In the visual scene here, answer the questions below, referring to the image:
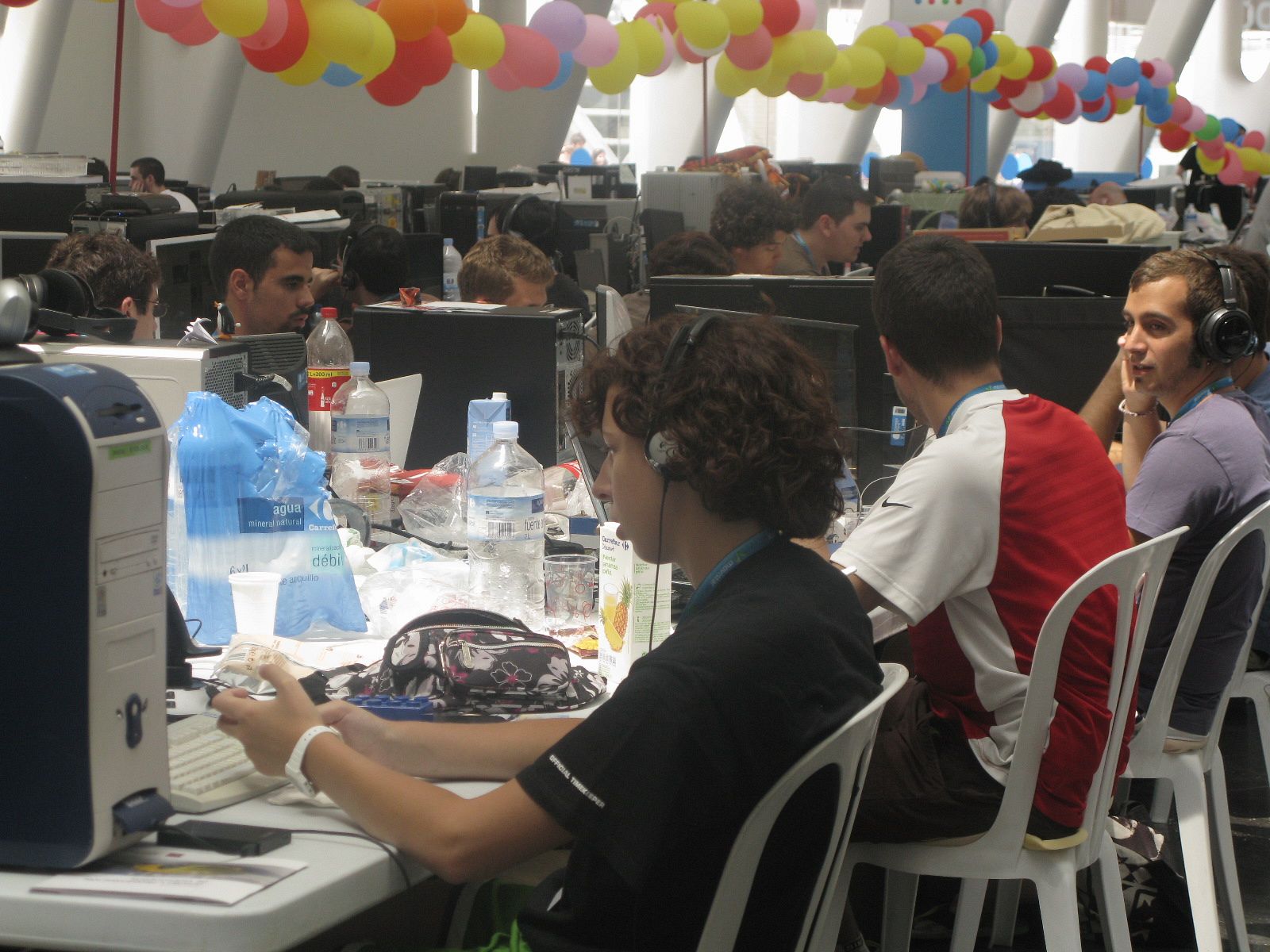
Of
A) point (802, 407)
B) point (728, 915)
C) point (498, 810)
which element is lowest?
point (728, 915)

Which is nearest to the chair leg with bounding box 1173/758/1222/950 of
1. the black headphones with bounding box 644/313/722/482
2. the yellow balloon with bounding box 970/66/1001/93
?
the black headphones with bounding box 644/313/722/482

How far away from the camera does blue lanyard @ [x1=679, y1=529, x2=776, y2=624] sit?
4.33 feet

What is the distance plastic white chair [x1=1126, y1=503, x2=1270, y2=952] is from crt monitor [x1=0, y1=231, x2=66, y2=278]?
11.4 ft

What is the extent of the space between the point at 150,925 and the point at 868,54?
8648 millimetres

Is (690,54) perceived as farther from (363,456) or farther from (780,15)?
(363,456)

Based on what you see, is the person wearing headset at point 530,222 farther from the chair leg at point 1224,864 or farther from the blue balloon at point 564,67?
the chair leg at point 1224,864

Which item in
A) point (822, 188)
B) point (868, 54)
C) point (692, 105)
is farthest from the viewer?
point (692, 105)

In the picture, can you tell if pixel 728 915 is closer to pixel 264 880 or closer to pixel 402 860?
pixel 402 860

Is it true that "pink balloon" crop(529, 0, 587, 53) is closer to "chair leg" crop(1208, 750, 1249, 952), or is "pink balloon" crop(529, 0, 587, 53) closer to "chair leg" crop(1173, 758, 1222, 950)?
"chair leg" crop(1208, 750, 1249, 952)

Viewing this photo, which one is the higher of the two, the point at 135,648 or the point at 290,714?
the point at 135,648

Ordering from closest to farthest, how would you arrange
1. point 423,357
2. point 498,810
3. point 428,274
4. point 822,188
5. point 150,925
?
point 150,925 → point 498,810 → point 423,357 → point 822,188 → point 428,274

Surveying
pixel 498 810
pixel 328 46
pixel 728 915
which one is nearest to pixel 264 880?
pixel 498 810

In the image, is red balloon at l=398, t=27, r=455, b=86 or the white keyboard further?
red balloon at l=398, t=27, r=455, b=86

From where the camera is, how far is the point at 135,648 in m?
1.10
